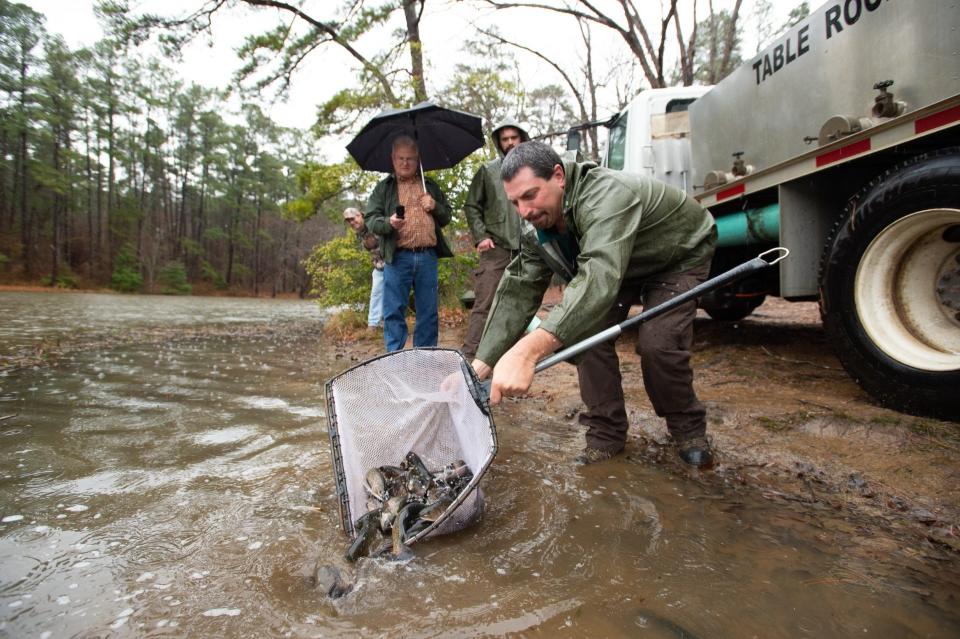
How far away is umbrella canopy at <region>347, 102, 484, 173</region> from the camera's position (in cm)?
407

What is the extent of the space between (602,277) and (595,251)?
0.39ft

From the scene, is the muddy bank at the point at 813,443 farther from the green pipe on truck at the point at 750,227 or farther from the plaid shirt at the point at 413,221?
the plaid shirt at the point at 413,221

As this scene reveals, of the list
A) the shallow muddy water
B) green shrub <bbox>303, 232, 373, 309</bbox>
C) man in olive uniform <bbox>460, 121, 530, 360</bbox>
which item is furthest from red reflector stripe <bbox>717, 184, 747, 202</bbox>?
green shrub <bbox>303, 232, 373, 309</bbox>

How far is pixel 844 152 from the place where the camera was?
2688 millimetres

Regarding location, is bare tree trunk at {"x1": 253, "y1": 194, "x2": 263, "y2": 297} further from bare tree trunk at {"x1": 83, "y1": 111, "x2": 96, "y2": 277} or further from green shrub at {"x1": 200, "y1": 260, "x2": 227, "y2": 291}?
bare tree trunk at {"x1": 83, "y1": 111, "x2": 96, "y2": 277}

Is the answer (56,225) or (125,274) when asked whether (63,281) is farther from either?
(56,225)

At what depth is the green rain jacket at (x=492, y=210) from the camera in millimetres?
4195

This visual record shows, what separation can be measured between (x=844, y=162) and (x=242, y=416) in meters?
3.87

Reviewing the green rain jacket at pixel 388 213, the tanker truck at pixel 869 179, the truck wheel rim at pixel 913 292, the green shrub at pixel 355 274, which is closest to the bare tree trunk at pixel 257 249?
the green shrub at pixel 355 274

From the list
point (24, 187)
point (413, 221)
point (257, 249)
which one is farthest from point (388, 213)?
point (257, 249)

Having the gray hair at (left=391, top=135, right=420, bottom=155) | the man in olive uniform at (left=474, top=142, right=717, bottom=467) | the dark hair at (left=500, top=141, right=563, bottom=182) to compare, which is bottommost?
the man in olive uniform at (left=474, top=142, right=717, bottom=467)

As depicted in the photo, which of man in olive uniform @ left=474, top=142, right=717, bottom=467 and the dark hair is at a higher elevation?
the dark hair

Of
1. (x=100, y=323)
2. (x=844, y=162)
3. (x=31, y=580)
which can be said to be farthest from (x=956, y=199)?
(x=100, y=323)

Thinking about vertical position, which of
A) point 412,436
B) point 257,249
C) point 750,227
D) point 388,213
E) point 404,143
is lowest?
point 412,436
